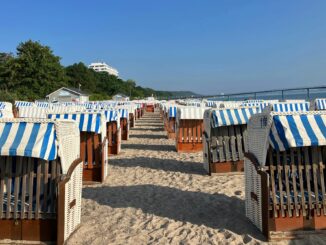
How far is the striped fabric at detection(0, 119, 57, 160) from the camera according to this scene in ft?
13.8

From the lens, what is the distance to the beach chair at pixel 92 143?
7770 mm

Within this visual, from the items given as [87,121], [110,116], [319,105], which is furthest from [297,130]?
[319,105]

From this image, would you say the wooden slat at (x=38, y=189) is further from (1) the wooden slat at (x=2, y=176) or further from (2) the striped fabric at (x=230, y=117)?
(2) the striped fabric at (x=230, y=117)

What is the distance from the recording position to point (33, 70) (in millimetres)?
58156

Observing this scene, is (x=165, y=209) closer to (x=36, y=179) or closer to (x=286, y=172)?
(x=286, y=172)

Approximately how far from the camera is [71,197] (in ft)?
15.6

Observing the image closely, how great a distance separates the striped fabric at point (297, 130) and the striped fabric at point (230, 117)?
10.5ft

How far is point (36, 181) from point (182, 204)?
2602mm

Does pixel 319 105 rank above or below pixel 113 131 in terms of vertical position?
above

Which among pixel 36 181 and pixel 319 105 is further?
pixel 319 105

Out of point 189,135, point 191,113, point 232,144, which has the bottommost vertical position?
point 232,144

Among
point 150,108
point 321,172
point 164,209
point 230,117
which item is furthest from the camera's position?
point 150,108

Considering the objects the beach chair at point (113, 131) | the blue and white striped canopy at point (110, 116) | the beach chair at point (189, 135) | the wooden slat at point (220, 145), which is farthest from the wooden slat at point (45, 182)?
the beach chair at point (189, 135)

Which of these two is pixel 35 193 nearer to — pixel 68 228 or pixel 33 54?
pixel 68 228
